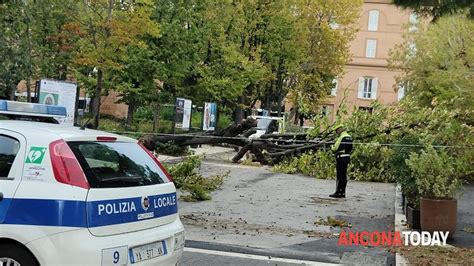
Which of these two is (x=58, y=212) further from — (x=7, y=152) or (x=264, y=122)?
(x=264, y=122)

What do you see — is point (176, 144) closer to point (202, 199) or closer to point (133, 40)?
point (133, 40)

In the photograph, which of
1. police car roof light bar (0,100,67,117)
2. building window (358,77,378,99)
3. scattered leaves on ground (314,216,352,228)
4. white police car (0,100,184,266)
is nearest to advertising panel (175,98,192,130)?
scattered leaves on ground (314,216,352,228)

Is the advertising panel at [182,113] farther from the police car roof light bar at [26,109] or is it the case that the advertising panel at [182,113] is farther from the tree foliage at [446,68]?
the police car roof light bar at [26,109]

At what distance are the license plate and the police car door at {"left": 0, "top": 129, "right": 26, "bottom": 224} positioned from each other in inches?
40.3

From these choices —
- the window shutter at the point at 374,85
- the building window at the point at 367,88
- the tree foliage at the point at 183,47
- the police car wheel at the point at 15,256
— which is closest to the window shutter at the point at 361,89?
the building window at the point at 367,88

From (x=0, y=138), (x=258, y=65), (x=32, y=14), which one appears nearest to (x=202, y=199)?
(x=0, y=138)

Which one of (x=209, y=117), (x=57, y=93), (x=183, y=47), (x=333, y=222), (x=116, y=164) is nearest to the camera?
(x=116, y=164)

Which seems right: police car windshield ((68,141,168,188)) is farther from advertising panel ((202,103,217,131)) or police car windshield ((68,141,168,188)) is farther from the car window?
advertising panel ((202,103,217,131))

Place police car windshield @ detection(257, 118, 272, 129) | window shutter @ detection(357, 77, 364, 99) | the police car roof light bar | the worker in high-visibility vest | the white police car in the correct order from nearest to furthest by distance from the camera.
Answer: the white police car, the police car roof light bar, the worker in high-visibility vest, police car windshield @ detection(257, 118, 272, 129), window shutter @ detection(357, 77, 364, 99)

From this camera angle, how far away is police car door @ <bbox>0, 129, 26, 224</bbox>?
426 centimetres

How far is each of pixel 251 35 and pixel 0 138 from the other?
30.5 meters

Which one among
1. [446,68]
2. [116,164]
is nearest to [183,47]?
[446,68]

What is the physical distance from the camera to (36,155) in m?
4.36

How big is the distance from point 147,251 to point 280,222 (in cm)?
533
